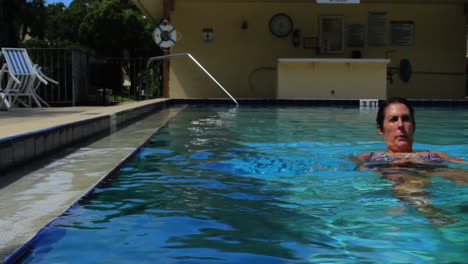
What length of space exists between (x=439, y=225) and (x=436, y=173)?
1474mm

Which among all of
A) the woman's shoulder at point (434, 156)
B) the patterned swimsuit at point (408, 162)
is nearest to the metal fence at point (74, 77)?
the patterned swimsuit at point (408, 162)

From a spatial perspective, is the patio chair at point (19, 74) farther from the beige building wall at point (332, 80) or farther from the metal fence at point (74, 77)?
the beige building wall at point (332, 80)

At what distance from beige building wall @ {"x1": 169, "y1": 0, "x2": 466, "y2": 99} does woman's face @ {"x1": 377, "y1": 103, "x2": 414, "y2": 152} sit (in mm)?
12671

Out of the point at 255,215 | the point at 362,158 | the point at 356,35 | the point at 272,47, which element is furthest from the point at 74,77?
the point at 255,215

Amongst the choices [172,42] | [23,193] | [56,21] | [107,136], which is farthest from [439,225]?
[56,21]

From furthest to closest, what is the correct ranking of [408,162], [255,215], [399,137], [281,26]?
1. [281,26]
2. [399,137]
3. [408,162]
4. [255,215]

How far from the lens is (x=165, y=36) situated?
1542 cm

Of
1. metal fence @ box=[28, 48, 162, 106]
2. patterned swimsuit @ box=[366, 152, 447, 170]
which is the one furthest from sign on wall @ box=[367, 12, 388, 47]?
patterned swimsuit @ box=[366, 152, 447, 170]

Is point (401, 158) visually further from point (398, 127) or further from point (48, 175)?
point (48, 175)

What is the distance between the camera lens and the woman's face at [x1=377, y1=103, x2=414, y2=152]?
4195 mm

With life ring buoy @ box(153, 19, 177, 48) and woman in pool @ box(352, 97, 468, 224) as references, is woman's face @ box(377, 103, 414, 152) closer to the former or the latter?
woman in pool @ box(352, 97, 468, 224)

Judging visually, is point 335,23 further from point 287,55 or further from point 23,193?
point 23,193

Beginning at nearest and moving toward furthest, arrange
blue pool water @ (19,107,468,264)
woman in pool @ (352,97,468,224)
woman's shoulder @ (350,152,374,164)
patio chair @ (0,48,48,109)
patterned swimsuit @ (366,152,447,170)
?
blue pool water @ (19,107,468,264) → woman in pool @ (352,97,468,224) → patterned swimsuit @ (366,152,447,170) → woman's shoulder @ (350,152,374,164) → patio chair @ (0,48,48,109)

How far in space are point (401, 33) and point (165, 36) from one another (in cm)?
703
